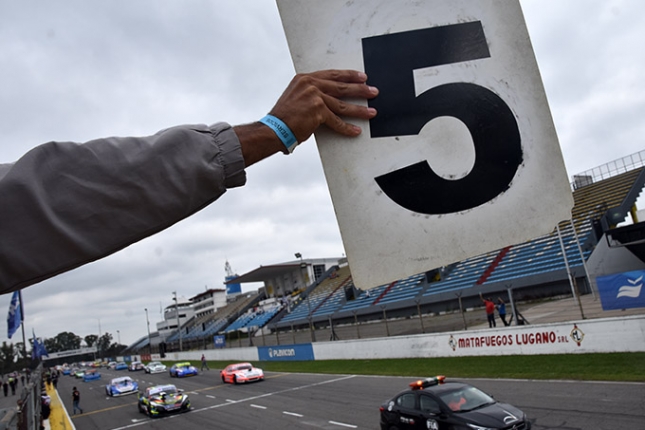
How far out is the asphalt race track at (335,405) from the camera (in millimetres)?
10281

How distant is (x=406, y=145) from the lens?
5.91 ft

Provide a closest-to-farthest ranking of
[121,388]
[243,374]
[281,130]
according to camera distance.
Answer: [281,130]
[243,374]
[121,388]

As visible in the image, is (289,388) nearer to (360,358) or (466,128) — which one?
(360,358)

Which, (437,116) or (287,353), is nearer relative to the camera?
(437,116)

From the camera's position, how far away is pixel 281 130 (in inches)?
63.5

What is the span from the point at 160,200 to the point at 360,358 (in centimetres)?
2613

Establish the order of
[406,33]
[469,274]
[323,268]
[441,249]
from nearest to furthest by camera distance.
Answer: [441,249]
[406,33]
[469,274]
[323,268]

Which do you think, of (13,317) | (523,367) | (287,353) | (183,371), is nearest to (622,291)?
(523,367)

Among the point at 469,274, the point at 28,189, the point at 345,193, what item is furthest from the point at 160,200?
the point at 469,274

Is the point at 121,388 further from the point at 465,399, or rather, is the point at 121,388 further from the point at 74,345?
the point at 74,345

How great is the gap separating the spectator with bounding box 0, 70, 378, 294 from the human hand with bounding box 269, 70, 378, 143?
0.18m

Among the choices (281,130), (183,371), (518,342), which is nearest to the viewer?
(281,130)

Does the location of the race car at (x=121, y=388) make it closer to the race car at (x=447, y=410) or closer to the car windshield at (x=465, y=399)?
the race car at (x=447, y=410)

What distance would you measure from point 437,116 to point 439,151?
0.43 ft
